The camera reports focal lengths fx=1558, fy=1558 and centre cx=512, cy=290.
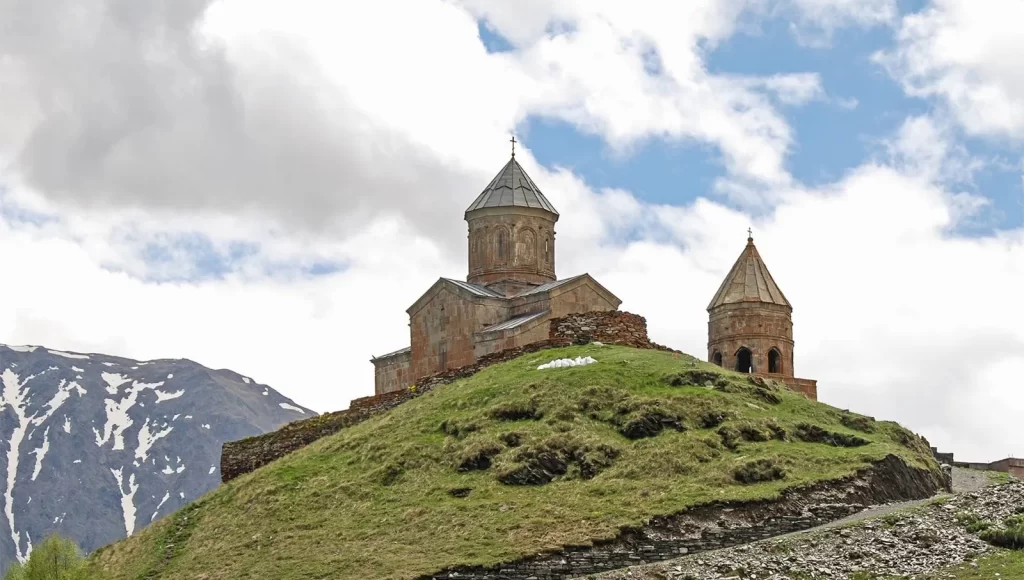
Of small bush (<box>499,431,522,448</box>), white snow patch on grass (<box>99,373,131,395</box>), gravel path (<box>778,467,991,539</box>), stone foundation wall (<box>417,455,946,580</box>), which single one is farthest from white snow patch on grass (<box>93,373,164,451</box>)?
stone foundation wall (<box>417,455,946,580</box>)

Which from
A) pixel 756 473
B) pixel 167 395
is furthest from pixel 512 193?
pixel 167 395

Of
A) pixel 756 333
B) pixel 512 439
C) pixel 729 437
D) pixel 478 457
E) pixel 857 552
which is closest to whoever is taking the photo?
pixel 857 552

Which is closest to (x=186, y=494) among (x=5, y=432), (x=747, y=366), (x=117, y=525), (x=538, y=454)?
(x=117, y=525)

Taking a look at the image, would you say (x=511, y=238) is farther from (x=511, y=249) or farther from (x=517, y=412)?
(x=517, y=412)

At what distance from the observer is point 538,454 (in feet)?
97.8

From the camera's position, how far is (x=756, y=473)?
27984mm

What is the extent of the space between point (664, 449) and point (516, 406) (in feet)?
13.7

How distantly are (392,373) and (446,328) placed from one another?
369 centimetres

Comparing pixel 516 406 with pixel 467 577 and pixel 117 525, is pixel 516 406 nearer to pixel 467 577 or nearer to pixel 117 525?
pixel 467 577

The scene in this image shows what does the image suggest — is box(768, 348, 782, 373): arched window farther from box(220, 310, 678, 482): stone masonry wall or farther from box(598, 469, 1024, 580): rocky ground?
box(598, 469, 1024, 580): rocky ground

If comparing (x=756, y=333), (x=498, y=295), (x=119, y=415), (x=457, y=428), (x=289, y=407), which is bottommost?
(x=457, y=428)

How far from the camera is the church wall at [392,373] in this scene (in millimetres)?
45594

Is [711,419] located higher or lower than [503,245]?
lower

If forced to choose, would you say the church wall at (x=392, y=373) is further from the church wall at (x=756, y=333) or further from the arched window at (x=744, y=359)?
the arched window at (x=744, y=359)
